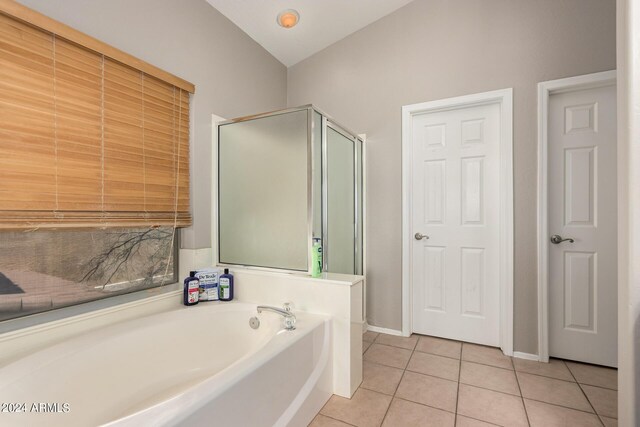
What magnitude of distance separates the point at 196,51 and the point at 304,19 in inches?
36.5

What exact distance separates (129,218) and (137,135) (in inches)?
18.7

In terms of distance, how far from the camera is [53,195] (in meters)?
1.38

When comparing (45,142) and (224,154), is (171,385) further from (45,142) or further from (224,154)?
(224,154)

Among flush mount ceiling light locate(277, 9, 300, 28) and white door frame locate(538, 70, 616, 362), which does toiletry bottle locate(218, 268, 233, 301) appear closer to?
flush mount ceiling light locate(277, 9, 300, 28)

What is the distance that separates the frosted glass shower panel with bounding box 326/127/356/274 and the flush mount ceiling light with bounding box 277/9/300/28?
951 millimetres

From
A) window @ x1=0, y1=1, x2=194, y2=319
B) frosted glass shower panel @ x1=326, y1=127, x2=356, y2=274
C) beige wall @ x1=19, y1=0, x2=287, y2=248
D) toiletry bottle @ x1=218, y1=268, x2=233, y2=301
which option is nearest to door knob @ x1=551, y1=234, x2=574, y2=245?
frosted glass shower panel @ x1=326, y1=127, x2=356, y2=274

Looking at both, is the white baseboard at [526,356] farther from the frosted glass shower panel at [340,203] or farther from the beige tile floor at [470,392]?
the frosted glass shower panel at [340,203]

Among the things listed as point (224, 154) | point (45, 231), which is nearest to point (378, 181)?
point (224, 154)

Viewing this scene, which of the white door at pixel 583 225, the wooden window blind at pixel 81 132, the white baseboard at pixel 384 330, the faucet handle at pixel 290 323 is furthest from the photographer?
the white baseboard at pixel 384 330

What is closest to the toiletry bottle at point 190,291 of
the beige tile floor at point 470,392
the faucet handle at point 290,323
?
the faucet handle at point 290,323

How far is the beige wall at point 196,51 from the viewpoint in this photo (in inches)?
61.2

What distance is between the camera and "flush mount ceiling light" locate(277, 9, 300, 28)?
2.31 metres

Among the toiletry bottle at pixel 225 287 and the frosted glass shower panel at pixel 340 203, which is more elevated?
the frosted glass shower panel at pixel 340 203

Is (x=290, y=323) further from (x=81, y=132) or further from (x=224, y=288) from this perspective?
(x=81, y=132)
